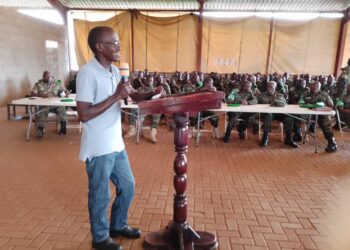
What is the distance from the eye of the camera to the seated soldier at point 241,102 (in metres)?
5.51

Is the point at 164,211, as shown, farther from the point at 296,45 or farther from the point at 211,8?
the point at 296,45

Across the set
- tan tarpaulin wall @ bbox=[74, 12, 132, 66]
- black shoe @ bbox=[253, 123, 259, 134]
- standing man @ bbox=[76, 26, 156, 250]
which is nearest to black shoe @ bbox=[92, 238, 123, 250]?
standing man @ bbox=[76, 26, 156, 250]

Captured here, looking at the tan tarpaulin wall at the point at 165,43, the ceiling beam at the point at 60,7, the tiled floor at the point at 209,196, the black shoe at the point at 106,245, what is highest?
the ceiling beam at the point at 60,7

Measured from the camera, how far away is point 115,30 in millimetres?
11062

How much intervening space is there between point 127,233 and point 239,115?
12.9 ft

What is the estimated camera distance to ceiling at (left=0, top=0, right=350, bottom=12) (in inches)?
399

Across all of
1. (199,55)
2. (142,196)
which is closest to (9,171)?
(142,196)

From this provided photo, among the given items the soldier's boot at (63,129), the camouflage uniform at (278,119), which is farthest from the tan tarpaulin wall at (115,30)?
the camouflage uniform at (278,119)

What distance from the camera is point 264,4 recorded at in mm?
10281

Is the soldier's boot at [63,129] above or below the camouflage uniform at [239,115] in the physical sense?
below

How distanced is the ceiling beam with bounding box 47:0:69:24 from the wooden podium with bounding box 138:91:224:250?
10.3m

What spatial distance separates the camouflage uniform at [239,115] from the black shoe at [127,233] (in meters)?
3.52

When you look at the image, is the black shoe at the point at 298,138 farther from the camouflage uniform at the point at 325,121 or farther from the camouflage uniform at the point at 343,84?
the camouflage uniform at the point at 343,84

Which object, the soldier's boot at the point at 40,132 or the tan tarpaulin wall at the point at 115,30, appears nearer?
the soldier's boot at the point at 40,132
